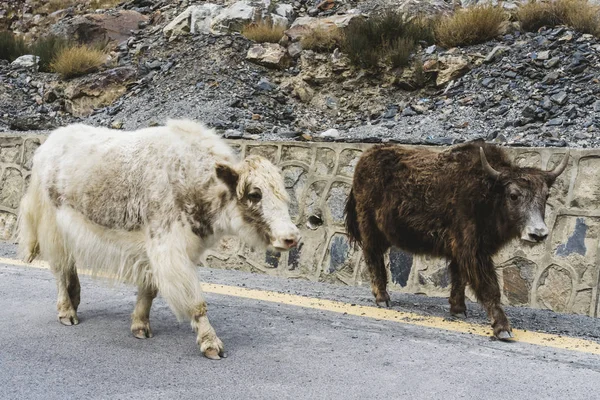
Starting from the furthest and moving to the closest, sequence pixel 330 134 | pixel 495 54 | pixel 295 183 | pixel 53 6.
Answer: pixel 53 6 → pixel 495 54 → pixel 330 134 → pixel 295 183

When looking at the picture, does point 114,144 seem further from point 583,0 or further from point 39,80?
point 39,80

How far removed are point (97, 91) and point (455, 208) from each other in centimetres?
983

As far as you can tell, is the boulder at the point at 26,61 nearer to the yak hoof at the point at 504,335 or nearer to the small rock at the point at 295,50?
the small rock at the point at 295,50

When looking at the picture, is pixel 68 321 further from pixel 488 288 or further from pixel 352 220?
pixel 488 288

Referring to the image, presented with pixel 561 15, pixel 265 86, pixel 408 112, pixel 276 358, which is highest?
pixel 561 15

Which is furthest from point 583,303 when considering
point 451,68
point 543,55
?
point 451,68

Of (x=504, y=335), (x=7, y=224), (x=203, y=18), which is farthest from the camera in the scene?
(x=203, y=18)

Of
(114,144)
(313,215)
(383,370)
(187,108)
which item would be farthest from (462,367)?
(187,108)

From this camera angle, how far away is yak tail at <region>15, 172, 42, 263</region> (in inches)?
217

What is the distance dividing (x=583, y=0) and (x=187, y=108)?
6.63 meters

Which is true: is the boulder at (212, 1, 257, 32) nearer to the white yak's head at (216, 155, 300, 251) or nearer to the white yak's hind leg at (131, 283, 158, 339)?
the white yak's hind leg at (131, 283, 158, 339)

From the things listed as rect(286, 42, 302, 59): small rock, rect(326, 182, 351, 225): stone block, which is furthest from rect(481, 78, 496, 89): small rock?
rect(286, 42, 302, 59): small rock

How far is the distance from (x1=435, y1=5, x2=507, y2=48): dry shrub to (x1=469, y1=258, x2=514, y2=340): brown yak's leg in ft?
23.9

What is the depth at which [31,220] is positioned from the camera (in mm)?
5582
